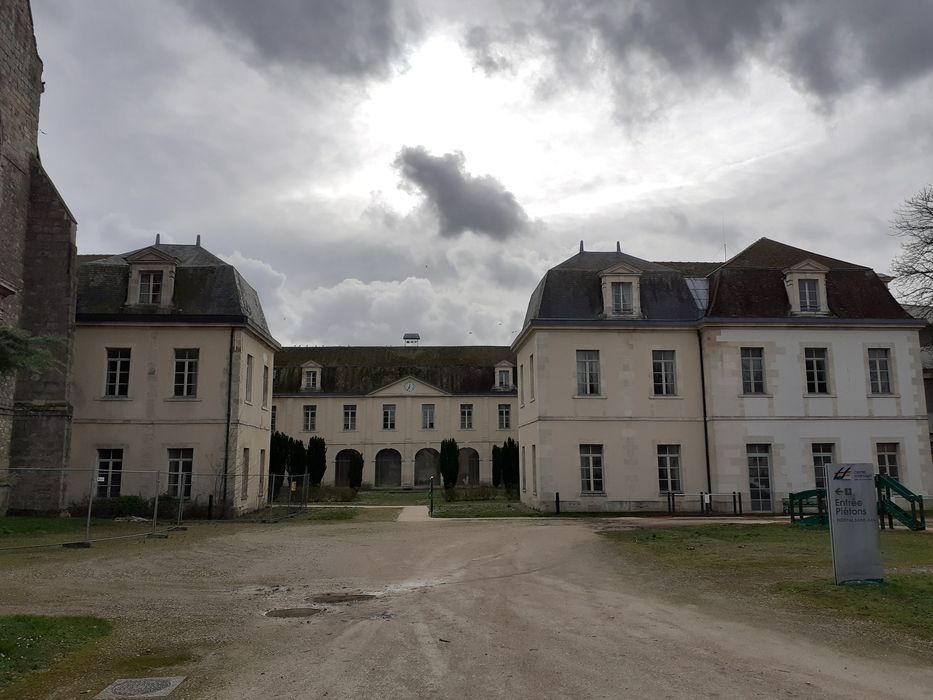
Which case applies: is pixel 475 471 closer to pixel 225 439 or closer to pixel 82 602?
pixel 225 439

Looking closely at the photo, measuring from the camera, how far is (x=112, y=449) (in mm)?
21438

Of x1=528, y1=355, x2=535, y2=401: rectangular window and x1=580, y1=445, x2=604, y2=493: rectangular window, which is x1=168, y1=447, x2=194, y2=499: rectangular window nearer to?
x1=528, y1=355, x2=535, y2=401: rectangular window

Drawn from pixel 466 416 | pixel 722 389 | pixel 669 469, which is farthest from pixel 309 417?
pixel 722 389

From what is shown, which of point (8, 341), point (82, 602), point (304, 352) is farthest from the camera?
point (304, 352)

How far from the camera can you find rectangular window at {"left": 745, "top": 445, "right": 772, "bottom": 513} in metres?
22.8

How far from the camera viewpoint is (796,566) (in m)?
11.3

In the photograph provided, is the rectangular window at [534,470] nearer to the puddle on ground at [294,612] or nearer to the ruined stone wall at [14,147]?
the ruined stone wall at [14,147]

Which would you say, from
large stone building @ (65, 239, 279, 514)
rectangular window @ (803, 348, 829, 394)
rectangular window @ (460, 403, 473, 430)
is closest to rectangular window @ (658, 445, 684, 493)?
rectangular window @ (803, 348, 829, 394)

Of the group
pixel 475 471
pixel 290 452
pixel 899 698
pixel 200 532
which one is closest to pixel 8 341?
pixel 899 698

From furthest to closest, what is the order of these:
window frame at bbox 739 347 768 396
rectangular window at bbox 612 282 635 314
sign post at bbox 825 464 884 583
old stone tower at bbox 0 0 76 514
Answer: rectangular window at bbox 612 282 635 314 < window frame at bbox 739 347 768 396 < old stone tower at bbox 0 0 76 514 < sign post at bbox 825 464 884 583

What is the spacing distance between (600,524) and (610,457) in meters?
4.26

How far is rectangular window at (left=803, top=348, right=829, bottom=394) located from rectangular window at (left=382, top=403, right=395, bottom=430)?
2775 centimetres

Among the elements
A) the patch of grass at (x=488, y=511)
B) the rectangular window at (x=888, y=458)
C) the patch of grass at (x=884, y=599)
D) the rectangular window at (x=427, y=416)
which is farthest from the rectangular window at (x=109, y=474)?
the rectangular window at (x=427, y=416)

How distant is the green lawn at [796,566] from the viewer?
8180mm
